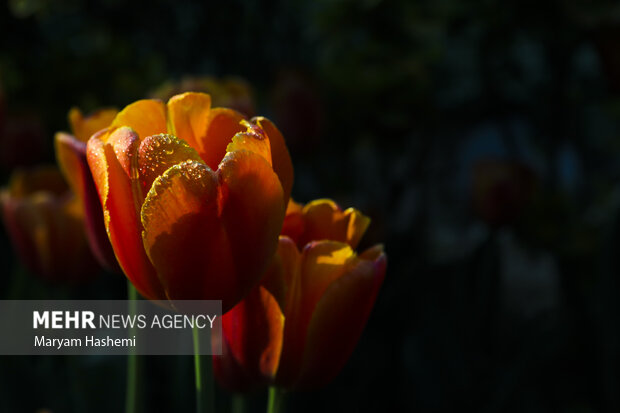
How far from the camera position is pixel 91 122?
67 centimetres

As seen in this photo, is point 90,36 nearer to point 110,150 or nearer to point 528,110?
point 528,110

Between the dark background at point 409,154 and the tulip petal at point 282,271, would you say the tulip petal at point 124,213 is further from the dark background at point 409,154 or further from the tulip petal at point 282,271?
the dark background at point 409,154

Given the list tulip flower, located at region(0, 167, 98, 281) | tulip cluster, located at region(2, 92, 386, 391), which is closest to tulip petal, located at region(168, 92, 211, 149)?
tulip cluster, located at region(2, 92, 386, 391)

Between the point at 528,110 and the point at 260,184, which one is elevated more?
the point at 528,110

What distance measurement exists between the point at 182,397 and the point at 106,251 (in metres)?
0.42

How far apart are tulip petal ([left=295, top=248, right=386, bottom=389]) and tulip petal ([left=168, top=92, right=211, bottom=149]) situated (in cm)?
13

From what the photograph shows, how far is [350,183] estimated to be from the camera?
Result: 2242 mm

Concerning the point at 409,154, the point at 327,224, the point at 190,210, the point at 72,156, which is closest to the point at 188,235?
the point at 190,210

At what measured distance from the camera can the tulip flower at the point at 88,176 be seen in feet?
2.01

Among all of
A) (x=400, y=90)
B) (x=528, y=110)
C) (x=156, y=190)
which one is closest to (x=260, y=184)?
(x=156, y=190)

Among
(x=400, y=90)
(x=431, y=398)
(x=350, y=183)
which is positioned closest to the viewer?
(x=431, y=398)

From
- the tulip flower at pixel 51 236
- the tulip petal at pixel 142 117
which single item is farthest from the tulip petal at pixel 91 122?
the tulip flower at pixel 51 236

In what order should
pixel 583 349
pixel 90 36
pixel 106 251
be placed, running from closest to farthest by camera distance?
1. pixel 106 251
2. pixel 583 349
3. pixel 90 36

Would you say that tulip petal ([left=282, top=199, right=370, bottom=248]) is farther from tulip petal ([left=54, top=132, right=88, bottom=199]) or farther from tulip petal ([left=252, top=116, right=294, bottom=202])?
tulip petal ([left=54, top=132, right=88, bottom=199])
